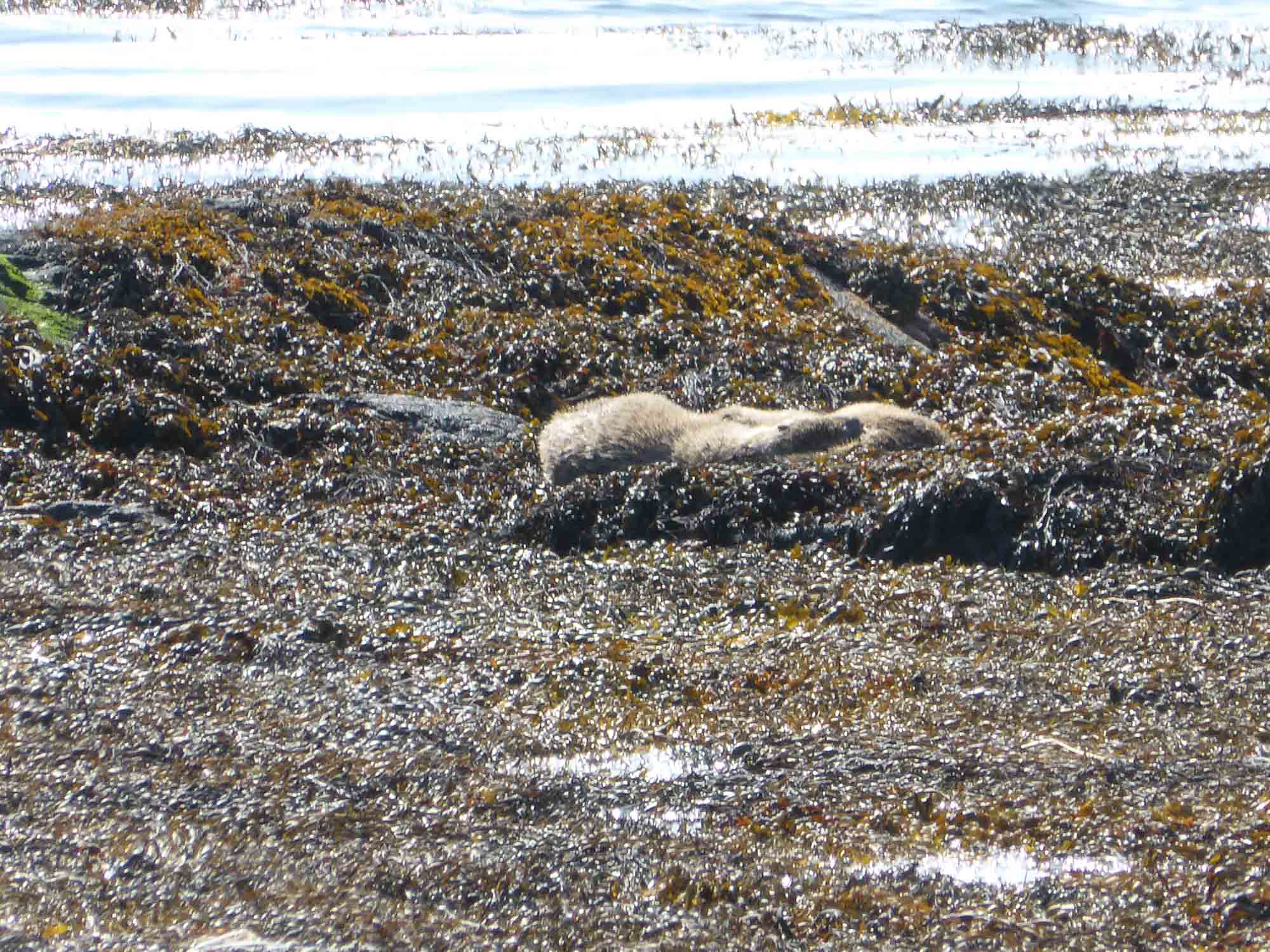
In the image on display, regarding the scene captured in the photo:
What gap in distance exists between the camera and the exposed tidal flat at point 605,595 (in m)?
→ 3.63

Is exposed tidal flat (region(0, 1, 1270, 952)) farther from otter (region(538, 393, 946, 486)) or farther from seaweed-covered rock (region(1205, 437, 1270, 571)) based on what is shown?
otter (region(538, 393, 946, 486))

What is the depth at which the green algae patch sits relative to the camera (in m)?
8.55

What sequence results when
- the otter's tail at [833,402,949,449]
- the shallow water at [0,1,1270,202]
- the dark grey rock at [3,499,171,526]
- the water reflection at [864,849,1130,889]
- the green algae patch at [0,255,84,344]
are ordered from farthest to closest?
the shallow water at [0,1,1270,202], the green algae patch at [0,255,84,344], the otter's tail at [833,402,949,449], the dark grey rock at [3,499,171,526], the water reflection at [864,849,1130,889]

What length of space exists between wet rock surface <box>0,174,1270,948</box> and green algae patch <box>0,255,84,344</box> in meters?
0.22

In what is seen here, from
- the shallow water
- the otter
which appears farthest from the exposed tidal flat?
the shallow water

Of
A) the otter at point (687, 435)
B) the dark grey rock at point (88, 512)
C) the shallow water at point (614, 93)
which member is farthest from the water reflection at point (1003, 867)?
the shallow water at point (614, 93)

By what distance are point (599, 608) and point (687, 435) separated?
88.1 inches

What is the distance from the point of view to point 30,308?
8820 millimetres

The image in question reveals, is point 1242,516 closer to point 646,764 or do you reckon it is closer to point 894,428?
point 894,428

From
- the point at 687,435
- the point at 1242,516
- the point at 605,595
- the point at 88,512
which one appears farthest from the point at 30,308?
the point at 1242,516

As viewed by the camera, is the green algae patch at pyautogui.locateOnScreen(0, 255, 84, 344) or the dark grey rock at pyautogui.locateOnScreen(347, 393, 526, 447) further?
the green algae patch at pyautogui.locateOnScreen(0, 255, 84, 344)

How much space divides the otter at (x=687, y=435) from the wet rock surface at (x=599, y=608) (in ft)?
0.90

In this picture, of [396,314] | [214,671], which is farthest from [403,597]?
[396,314]

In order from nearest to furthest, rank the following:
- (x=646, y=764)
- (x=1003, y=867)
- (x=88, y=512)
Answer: (x=1003, y=867), (x=646, y=764), (x=88, y=512)
